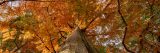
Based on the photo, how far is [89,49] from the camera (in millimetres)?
8742

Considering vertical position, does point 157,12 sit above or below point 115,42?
above

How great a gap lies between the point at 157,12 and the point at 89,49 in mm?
4798

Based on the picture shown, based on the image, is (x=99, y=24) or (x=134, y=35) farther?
(x=99, y=24)

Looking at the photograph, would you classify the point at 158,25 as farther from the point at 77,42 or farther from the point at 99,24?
the point at 77,42

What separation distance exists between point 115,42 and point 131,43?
1.15 metres

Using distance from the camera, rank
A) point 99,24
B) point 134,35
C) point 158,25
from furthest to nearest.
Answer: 1. point 99,24
2. point 134,35
3. point 158,25

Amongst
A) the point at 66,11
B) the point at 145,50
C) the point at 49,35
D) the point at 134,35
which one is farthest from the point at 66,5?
the point at 145,50

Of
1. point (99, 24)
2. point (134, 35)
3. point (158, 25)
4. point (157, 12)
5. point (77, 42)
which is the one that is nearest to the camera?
point (77, 42)

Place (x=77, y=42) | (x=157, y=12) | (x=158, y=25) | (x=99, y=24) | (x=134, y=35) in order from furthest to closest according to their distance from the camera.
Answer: (x=99, y=24) → (x=134, y=35) → (x=158, y=25) → (x=157, y=12) → (x=77, y=42)

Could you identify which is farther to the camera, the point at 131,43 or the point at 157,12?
the point at 131,43

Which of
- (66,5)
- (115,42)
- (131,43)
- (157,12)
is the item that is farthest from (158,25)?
(66,5)

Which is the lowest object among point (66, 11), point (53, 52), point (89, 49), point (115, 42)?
point (115, 42)

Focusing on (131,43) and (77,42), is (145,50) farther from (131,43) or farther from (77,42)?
(77,42)

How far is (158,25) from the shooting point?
1320 centimetres
